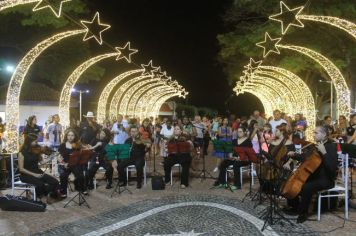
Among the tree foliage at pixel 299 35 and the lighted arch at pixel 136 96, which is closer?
the tree foliage at pixel 299 35

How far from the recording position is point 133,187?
12727mm

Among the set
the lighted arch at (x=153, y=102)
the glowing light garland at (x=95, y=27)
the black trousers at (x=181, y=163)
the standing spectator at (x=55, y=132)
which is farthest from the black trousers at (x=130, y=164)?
the lighted arch at (x=153, y=102)

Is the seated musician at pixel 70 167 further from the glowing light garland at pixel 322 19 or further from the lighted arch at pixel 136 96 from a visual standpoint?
the lighted arch at pixel 136 96

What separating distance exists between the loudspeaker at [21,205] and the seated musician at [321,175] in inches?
209

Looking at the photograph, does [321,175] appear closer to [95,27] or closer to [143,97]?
[95,27]

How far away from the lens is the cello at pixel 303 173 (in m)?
8.46

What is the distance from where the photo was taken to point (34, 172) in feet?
34.9

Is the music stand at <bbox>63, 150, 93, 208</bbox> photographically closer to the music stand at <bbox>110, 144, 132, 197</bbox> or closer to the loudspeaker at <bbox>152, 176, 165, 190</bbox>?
the music stand at <bbox>110, 144, 132, 197</bbox>

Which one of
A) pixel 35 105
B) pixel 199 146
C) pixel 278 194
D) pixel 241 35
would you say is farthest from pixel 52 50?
pixel 278 194

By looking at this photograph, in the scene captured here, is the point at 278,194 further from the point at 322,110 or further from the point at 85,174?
the point at 322,110

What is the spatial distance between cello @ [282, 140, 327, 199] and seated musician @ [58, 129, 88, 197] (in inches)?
194

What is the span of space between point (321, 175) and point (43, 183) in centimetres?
606

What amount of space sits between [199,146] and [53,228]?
12.4 meters

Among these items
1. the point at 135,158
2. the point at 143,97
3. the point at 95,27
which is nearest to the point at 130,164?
the point at 135,158
